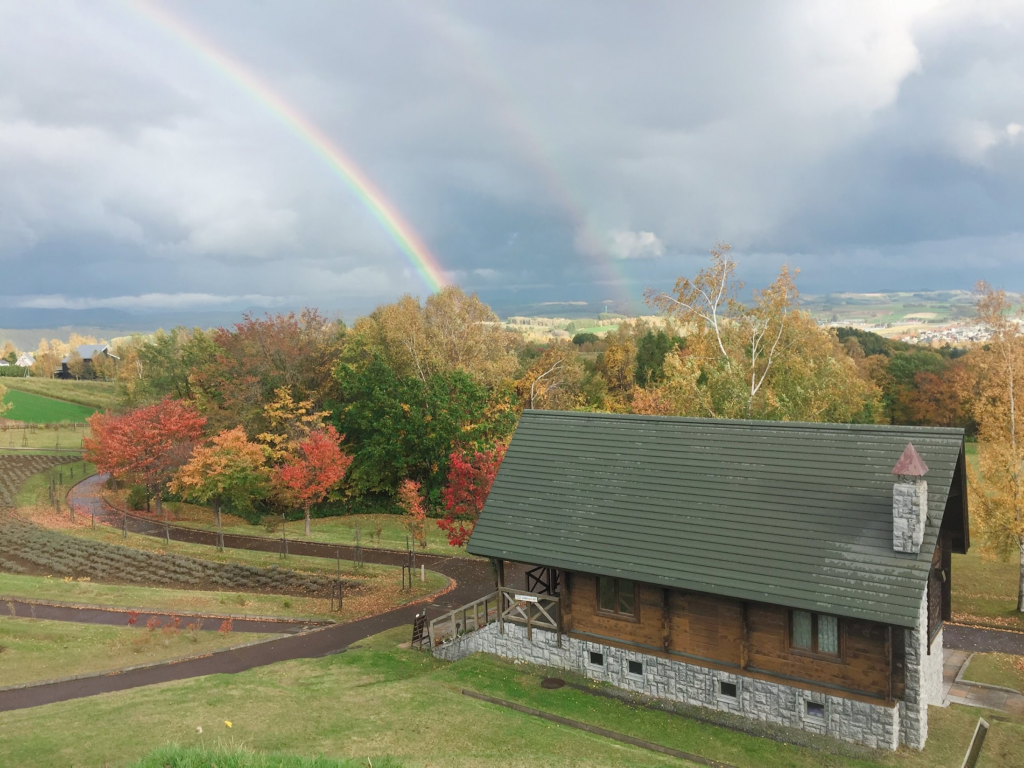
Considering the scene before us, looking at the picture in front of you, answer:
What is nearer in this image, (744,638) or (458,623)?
(744,638)

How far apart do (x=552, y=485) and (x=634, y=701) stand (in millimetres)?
6422

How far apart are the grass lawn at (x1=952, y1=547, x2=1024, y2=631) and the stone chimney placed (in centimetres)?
1556

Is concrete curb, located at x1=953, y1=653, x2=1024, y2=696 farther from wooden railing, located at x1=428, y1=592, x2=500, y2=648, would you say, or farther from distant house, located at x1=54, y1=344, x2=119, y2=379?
distant house, located at x1=54, y1=344, x2=119, y2=379

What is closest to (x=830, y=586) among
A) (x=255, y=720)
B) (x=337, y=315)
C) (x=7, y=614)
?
(x=255, y=720)

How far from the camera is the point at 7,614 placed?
25.6 meters

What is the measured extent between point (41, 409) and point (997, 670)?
111 m

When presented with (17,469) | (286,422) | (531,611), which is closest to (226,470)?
(286,422)

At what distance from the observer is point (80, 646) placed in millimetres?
22141

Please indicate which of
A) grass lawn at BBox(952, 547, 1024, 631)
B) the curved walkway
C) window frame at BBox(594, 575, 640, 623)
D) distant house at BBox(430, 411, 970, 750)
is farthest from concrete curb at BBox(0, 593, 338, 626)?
grass lawn at BBox(952, 547, 1024, 631)

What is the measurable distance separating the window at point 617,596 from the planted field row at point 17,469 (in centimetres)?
4819

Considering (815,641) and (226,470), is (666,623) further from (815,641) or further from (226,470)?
Result: (226,470)

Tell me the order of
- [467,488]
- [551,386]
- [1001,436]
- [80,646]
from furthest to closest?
[551,386] → [467,488] → [1001,436] → [80,646]

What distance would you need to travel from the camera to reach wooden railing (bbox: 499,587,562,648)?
2019cm

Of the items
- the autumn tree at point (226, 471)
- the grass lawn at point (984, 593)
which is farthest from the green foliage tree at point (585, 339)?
the grass lawn at point (984, 593)
